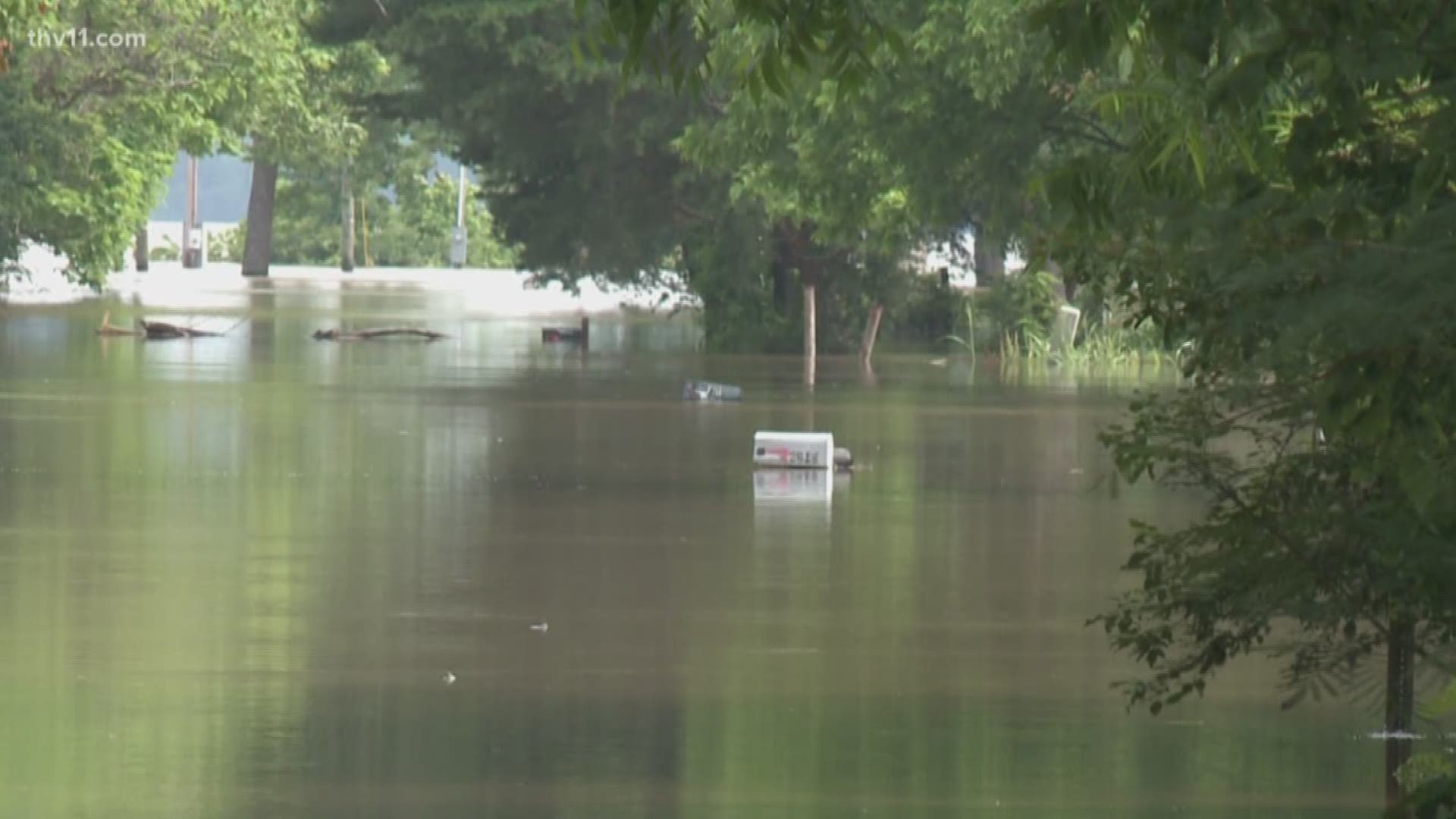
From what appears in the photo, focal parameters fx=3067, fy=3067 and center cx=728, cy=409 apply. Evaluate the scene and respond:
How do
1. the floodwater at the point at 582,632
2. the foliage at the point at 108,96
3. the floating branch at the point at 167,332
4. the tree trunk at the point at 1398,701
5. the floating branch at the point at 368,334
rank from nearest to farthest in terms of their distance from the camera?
1. the tree trunk at the point at 1398,701
2. the floodwater at the point at 582,632
3. the floating branch at the point at 167,332
4. the floating branch at the point at 368,334
5. the foliage at the point at 108,96

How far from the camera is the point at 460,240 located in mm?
98312

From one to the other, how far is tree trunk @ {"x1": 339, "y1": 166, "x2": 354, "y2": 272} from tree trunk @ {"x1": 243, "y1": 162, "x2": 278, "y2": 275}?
333 centimetres

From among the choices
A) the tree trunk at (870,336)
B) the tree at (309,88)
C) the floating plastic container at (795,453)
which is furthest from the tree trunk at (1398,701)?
the tree at (309,88)

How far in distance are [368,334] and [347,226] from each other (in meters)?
50.5

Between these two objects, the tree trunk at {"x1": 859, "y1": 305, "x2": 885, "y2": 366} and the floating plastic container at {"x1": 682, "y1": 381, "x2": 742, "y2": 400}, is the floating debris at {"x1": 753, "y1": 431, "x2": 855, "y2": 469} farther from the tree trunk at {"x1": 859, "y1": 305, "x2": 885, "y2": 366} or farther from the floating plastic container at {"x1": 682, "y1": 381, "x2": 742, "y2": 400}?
the tree trunk at {"x1": 859, "y1": 305, "x2": 885, "y2": 366}

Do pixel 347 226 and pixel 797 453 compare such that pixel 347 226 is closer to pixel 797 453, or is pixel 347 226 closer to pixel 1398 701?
pixel 797 453

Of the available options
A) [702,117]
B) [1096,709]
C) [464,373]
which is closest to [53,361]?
[464,373]

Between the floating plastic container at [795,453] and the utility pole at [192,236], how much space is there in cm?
7373

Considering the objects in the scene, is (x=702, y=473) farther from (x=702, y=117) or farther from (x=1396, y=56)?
(x=702, y=117)

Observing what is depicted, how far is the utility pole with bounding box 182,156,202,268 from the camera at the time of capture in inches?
3733

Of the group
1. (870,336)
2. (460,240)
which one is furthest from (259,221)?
(870,336)

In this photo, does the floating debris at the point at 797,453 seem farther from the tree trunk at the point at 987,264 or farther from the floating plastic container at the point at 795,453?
the tree trunk at the point at 987,264

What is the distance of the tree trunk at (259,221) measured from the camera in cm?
8650

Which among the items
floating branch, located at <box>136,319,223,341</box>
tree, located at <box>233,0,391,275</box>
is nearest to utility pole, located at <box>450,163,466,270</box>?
tree, located at <box>233,0,391,275</box>
